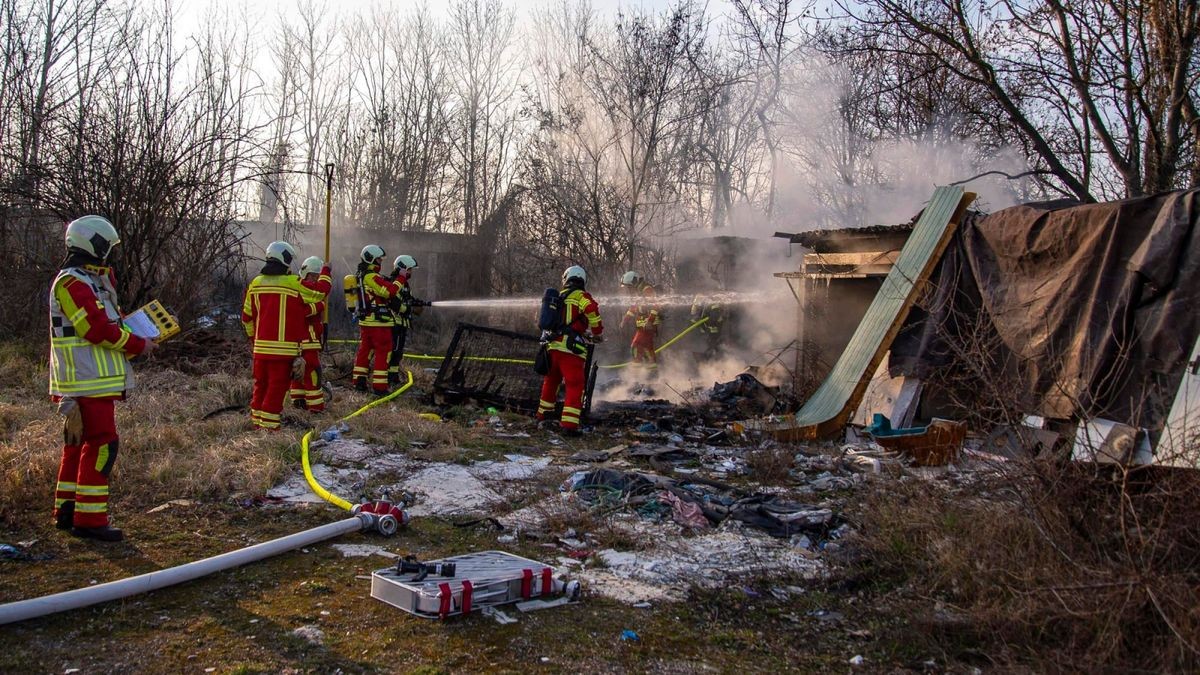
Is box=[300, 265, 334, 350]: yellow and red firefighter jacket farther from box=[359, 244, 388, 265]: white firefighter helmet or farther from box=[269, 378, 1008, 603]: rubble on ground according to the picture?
box=[269, 378, 1008, 603]: rubble on ground

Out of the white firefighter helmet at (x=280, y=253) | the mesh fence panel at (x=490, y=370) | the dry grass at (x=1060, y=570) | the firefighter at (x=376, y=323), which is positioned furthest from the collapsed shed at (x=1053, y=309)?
the white firefighter helmet at (x=280, y=253)

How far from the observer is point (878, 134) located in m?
19.1

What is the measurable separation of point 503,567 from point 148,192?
9.76m

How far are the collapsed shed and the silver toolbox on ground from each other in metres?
2.37

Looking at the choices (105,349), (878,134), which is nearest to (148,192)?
(105,349)

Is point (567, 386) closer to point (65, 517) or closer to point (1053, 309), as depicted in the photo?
point (1053, 309)

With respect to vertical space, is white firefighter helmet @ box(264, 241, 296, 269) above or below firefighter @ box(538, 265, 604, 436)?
above

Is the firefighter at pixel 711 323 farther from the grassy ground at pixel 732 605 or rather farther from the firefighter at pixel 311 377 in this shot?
the grassy ground at pixel 732 605

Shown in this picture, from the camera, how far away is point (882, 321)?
8.54m

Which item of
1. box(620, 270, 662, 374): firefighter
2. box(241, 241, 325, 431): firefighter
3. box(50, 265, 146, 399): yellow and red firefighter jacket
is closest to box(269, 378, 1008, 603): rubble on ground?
box(241, 241, 325, 431): firefighter

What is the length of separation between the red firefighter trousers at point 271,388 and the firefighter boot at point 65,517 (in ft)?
8.88

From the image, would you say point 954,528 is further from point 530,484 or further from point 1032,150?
point 1032,150

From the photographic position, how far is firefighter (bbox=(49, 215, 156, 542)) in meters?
4.60

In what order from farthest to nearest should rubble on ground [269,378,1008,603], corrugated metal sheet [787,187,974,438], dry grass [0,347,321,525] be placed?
corrugated metal sheet [787,187,974,438] < dry grass [0,347,321,525] < rubble on ground [269,378,1008,603]
